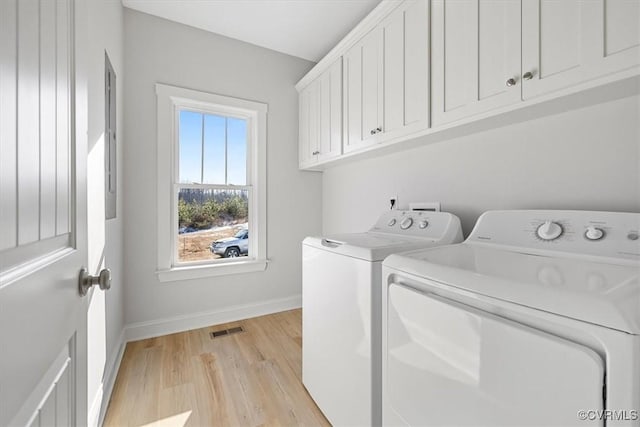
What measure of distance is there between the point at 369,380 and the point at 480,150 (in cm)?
131

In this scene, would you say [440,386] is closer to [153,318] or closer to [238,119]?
[153,318]

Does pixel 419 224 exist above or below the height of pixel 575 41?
below

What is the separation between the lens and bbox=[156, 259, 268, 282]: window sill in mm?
2377

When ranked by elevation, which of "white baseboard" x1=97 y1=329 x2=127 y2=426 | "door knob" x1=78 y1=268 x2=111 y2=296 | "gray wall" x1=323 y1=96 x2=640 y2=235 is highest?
"gray wall" x1=323 y1=96 x2=640 y2=235

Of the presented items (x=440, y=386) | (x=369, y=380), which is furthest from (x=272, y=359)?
(x=440, y=386)

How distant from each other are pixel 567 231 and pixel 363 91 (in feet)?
4.72

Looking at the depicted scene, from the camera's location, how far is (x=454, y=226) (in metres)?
1.44

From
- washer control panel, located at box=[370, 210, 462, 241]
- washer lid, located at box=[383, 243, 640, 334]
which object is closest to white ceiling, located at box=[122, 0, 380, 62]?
washer control panel, located at box=[370, 210, 462, 241]

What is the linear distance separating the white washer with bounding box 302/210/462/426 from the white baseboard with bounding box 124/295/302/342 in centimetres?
119

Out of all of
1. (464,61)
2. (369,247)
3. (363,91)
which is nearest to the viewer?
(369,247)

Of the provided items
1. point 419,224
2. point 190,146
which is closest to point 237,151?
point 190,146

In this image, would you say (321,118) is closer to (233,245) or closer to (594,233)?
(233,245)

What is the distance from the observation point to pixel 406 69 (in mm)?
1572

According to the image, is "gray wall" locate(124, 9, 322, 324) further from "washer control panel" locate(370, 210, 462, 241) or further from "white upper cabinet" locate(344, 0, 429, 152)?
"washer control panel" locate(370, 210, 462, 241)
